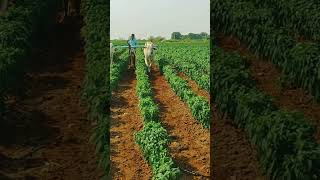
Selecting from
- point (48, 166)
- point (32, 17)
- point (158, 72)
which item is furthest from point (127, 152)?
point (158, 72)

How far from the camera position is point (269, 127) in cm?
959

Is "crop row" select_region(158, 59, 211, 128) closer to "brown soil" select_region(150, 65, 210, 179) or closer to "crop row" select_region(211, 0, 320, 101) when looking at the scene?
"brown soil" select_region(150, 65, 210, 179)

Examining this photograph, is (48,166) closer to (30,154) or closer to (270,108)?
(30,154)

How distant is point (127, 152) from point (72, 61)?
619 cm

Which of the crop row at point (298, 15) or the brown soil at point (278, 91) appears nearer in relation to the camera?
the brown soil at point (278, 91)

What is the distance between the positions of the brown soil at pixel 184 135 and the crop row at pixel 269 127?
28.6 inches

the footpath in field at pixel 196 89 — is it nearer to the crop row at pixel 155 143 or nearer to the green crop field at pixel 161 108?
the green crop field at pixel 161 108

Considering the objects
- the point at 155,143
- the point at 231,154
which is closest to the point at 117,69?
the point at 155,143

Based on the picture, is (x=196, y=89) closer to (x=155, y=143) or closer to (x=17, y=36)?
(x=17, y=36)

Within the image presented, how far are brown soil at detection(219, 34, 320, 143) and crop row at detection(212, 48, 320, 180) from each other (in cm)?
91

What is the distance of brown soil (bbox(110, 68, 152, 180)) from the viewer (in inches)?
423

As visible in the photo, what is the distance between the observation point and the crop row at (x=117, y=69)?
685 inches

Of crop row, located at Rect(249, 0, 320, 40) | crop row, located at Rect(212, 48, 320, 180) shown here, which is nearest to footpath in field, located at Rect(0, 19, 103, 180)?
crop row, located at Rect(212, 48, 320, 180)

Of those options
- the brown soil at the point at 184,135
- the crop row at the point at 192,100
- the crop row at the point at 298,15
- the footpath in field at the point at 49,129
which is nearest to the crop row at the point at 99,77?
the footpath in field at the point at 49,129
